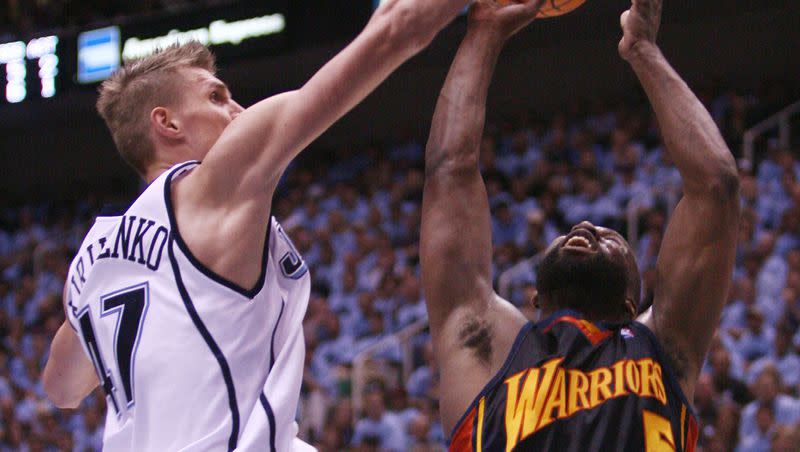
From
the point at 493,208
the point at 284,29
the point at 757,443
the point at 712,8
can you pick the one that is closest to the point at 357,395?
the point at 493,208

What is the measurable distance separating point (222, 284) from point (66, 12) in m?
14.5

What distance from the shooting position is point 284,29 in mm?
14117

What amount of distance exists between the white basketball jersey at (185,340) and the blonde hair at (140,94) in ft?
0.76

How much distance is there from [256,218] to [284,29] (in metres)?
11.9

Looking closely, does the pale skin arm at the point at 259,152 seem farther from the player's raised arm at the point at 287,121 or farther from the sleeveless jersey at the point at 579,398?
the sleeveless jersey at the point at 579,398

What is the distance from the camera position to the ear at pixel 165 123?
2799mm

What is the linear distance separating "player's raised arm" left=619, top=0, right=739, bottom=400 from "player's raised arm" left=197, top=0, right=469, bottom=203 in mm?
733

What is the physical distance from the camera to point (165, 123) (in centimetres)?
281

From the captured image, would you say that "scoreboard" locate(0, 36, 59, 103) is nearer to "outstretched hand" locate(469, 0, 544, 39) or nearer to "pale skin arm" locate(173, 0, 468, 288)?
"outstretched hand" locate(469, 0, 544, 39)

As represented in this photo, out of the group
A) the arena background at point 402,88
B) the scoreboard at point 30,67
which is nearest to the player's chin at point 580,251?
the arena background at point 402,88

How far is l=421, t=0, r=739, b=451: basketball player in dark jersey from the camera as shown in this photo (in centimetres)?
248

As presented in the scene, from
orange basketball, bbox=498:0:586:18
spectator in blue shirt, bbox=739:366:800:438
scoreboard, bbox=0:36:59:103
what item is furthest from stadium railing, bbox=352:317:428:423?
orange basketball, bbox=498:0:586:18

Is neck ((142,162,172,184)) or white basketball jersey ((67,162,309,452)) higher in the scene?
neck ((142,162,172,184))

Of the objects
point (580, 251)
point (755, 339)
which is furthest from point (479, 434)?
point (755, 339)
